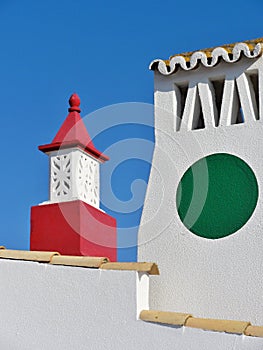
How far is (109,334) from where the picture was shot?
8.70 metres

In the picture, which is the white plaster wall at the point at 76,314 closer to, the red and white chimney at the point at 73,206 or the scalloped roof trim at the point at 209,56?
the red and white chimney at the point at 73,206

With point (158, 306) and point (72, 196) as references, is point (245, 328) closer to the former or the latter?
point (158, 306)

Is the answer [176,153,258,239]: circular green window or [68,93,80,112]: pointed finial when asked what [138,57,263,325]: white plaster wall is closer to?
[176,153,258,239]: circular green window

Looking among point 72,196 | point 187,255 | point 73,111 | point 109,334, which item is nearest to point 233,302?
point 187,255

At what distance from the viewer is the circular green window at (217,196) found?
9773 millimetres

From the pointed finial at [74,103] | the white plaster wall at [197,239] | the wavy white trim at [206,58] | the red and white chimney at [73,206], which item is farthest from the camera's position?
the pointed finial at [74,103]

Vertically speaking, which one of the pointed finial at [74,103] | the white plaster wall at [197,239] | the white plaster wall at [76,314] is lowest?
the white plaster wall at [76,314]

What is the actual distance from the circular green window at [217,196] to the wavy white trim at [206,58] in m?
1.25

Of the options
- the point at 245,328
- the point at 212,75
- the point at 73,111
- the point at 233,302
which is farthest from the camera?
the point at 73,111

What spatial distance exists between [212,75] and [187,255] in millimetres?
2421

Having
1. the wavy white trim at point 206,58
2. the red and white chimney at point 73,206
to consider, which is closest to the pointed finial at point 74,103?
the red and white chimney at point 73,206

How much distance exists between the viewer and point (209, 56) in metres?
10.3

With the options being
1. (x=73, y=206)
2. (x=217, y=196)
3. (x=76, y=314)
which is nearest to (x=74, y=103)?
(x=73, y=206)

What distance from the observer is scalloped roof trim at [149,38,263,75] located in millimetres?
10070
